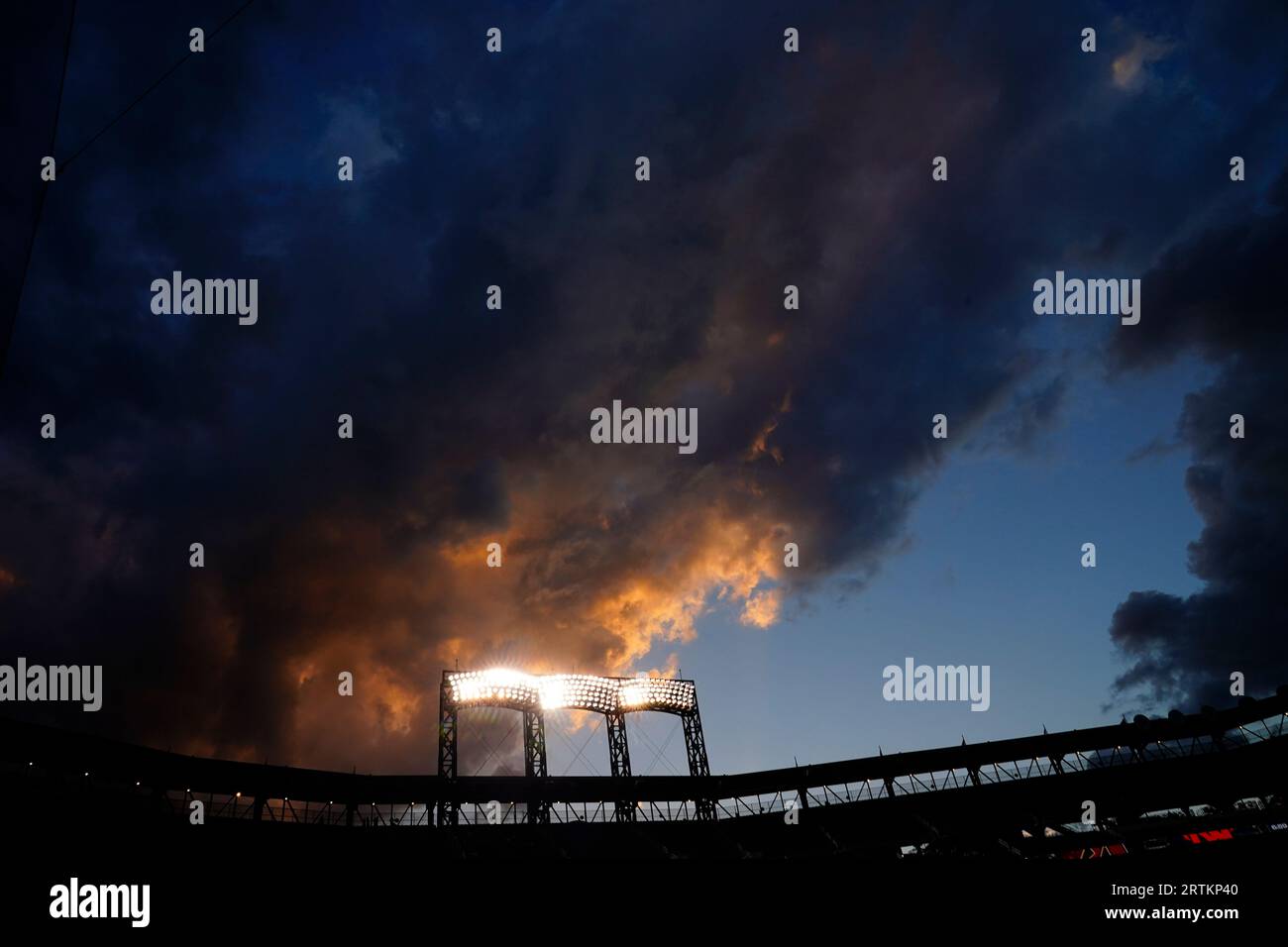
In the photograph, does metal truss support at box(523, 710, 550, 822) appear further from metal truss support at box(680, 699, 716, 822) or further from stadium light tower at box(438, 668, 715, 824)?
metal truss support at box(680, 699, 716, 822)

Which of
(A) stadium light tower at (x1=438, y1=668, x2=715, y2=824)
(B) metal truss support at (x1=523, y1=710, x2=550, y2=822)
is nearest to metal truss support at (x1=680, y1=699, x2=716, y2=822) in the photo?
(A) stadium light tower at (x1=438, y1=668, x2=715, y2=824)

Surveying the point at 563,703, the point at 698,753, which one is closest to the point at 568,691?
the point at 563,703

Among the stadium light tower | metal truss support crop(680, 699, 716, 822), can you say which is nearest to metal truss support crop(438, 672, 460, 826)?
the stadium light tower

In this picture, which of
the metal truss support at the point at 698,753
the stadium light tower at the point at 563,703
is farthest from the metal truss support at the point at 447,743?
the metal truss support at the point at 698,753

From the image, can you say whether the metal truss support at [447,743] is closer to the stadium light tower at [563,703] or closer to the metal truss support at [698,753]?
the stadium light tower at [563,703]
